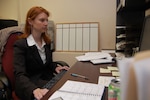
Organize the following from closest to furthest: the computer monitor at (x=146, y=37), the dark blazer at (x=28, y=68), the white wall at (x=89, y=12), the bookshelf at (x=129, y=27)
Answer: the computer monitor at (x=146, y=37) → the dark blazer at (x=28, y=68) → the bookshelf at (x=129, y=27) → the white wall at (x=89, y=12)

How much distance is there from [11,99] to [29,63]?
33cm

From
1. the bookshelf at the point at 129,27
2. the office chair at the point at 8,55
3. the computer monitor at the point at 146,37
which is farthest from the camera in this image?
the bookshelf at the point at 129,27

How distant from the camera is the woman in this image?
141cm

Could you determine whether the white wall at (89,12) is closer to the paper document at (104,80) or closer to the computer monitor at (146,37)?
the computer monitor at (146,37)

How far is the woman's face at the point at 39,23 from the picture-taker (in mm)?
1574

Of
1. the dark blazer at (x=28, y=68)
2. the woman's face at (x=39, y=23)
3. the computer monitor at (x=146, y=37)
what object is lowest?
the dark blazer at (x=28, y=68)

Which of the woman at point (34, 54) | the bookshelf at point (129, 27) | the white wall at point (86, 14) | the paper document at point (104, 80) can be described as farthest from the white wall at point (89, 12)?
the paper document at point (104, 80)

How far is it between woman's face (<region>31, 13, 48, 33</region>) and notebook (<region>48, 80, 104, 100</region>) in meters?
0.75

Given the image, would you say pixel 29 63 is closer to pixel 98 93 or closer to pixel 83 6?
pixel 98 93

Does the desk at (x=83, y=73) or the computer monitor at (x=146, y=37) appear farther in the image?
the computer monitor at (x=146, y=37)

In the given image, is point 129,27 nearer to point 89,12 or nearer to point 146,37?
point 146,37

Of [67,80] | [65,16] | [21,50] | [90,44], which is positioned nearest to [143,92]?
[67,80]

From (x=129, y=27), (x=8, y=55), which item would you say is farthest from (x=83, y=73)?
(x=129, y=27)

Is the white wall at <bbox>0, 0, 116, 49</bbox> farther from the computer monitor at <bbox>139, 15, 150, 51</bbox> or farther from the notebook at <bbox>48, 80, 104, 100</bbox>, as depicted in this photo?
the notebook at <bbox>48, 80, 104, 100</bbox>
